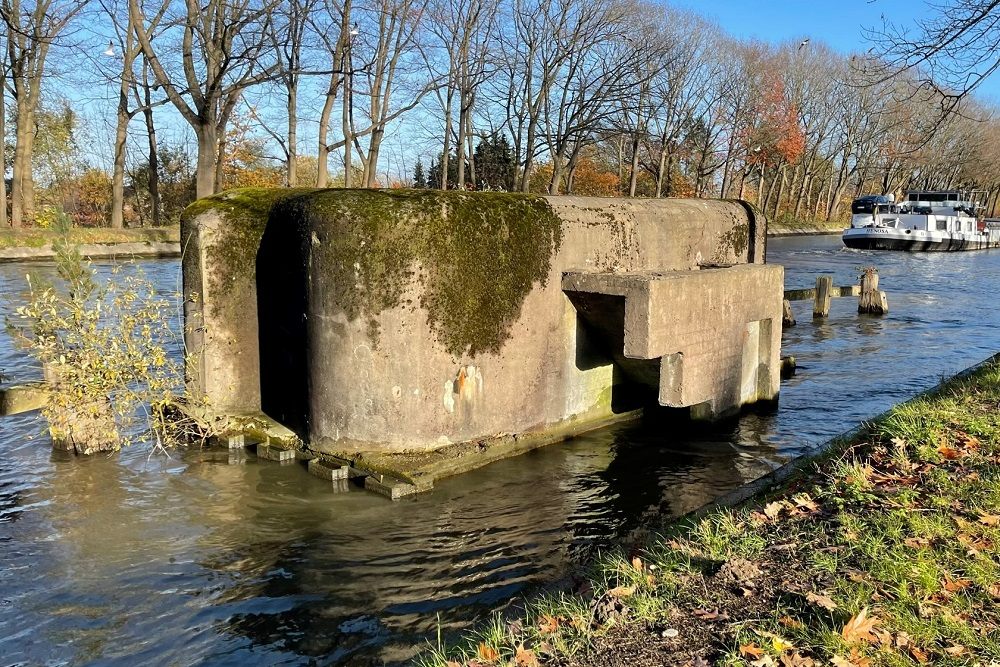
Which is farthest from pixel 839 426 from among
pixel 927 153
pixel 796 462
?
pixel 927 153

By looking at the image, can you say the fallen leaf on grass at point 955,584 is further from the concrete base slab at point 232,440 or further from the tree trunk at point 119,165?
the tree trunk at point 119,165

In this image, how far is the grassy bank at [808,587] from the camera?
352 centimetres

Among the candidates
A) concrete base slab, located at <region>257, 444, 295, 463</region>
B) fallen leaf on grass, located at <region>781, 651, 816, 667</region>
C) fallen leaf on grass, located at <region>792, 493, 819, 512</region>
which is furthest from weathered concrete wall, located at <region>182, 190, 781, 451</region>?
fallen leaf on grass, located at <region>781, 651, 816, 667</region>

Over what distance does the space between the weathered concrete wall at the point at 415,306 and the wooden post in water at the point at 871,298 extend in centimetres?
1325

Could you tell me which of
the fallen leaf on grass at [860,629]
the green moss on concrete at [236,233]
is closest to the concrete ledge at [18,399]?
the green moss on concrete at [236,233]

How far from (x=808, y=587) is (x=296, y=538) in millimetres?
3972

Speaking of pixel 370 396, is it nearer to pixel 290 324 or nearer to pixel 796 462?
pixel 290 324

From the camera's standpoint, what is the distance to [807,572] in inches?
165

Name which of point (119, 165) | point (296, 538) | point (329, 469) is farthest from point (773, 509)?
point (119, 165)

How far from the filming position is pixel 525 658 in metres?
3.54

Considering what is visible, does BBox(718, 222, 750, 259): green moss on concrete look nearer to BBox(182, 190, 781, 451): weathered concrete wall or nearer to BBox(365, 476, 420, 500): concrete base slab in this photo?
BBox(182, 190, 781, 451): weathered concrete wall

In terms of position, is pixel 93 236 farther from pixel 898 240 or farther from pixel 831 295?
pixel 898 240

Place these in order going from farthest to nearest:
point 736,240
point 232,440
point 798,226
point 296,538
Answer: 1. point 798,226
2. point 736,240
3. point 232,440
4. point 296,538

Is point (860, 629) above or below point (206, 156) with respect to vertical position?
below
